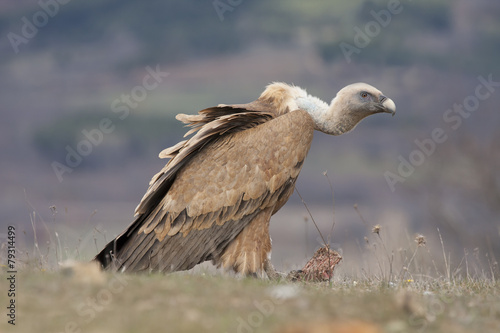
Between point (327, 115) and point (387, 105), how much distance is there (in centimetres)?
99

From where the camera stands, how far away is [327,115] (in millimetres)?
9977

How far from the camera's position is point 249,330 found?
466 cm

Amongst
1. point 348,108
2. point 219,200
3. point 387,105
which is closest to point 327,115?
point 348,108

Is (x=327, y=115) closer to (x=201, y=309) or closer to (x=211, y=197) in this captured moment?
(x=211, y=197)

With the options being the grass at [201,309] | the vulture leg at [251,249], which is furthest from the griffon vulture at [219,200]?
the grass at [201,309]

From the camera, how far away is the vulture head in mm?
9938

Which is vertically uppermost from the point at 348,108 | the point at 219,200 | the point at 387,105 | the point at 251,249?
the point at 387,105

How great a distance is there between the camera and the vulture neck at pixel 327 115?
390 inches

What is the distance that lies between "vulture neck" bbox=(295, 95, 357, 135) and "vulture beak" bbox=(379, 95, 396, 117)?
586mm

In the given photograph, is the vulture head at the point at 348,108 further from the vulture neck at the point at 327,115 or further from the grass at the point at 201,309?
the grass at the point at 201,309

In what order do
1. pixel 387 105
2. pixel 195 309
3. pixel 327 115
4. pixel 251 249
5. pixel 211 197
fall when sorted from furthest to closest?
pixel 327 115, pixel 387 105, pixel 211 197, pixel 251 249, pixel 195 309

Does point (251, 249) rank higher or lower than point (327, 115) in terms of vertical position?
lower

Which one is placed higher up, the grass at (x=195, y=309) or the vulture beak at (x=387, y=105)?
the vulture beak at (x=387, y=105)

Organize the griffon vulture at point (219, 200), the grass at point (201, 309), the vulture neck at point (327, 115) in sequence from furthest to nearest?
the vulture neck at point (327, 115), the griffon vulture at point (219, 200), the grass at point (201, 309)
